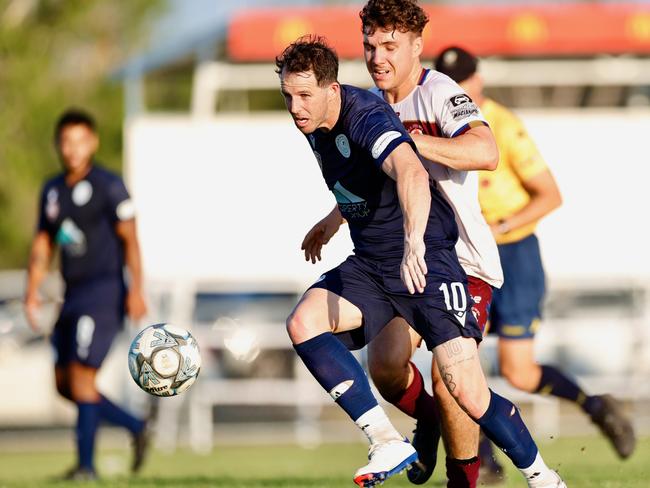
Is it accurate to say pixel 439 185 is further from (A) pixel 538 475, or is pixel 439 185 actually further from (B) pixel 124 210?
(B) pixel 124 210

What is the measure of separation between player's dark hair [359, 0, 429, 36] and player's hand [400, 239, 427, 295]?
3.85 feet

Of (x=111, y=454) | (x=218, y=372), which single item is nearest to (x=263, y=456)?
(x=111, y=454)

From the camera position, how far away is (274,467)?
11.3 m

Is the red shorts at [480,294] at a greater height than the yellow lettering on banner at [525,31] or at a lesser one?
lesser

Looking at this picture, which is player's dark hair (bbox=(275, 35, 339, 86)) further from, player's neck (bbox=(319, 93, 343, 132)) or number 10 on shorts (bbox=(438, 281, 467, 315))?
number 10 on shorts (bbox=(438, 281, 467, 315))

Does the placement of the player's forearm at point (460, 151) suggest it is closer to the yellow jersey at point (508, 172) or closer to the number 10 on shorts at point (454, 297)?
the number 10 on shorts at point (454, 297)

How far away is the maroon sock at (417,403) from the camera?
22.1 feet

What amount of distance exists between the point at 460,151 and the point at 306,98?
710 mm

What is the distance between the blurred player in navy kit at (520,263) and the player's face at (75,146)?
3115mm

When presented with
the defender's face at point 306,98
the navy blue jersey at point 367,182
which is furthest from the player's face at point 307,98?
the navy blue jersey at point 367,182

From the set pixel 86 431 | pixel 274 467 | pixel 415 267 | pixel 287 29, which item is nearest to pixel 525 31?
pixel 287 29

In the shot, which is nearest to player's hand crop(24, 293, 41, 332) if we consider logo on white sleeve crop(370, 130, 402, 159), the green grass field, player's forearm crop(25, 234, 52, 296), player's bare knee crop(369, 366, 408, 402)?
player's forearm crop(25, 234, 52, 296)

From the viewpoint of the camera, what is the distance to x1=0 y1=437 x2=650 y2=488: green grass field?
8172 millimetres

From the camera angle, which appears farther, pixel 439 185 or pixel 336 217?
pixel 336 217
